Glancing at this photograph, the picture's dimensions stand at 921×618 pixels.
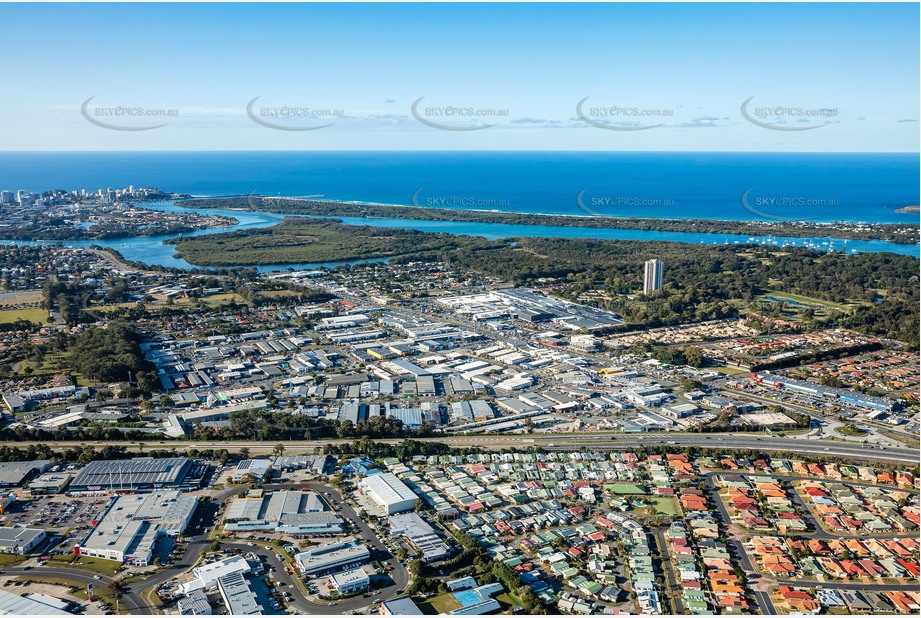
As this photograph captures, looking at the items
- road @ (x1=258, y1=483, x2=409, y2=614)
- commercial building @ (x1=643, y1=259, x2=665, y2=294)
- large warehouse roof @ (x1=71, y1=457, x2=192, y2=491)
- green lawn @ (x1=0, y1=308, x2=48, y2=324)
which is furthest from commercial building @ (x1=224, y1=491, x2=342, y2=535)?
commercial building @ (x1=643, y1=259, x2=665, y2=294)

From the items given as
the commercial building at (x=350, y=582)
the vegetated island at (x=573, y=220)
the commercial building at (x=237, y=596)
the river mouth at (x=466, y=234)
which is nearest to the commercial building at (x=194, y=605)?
the commercial building at (x=237, y=596)

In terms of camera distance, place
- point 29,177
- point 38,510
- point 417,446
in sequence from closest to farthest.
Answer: point 38,510 → point 417,446 → point 29,177

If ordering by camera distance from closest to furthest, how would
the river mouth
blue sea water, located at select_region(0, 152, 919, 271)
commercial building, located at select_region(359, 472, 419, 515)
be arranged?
1. commercial building, located at select_region(359, 472, 419, 515)
2. the river mouth
3. blue sea water, located at select_region(0, 152, 919, 271)

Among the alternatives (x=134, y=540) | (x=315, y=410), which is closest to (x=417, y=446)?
(x=315, y=410)

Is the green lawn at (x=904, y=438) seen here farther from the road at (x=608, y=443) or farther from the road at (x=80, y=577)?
the road at (x=80, y=577)

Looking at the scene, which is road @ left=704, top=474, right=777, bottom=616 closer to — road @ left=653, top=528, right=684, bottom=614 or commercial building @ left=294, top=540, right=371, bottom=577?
road @ left=653, top=528, right=684, bottom=614

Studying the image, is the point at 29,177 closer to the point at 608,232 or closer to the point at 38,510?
the point at 608,232
